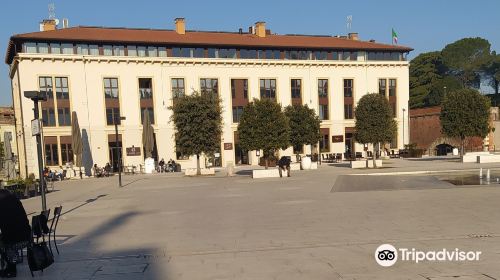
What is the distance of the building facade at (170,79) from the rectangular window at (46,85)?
83 mm

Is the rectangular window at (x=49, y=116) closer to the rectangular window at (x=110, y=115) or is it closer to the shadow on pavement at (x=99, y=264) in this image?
the rectangular window at (x=110, y=115)

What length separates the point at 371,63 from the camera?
147 feet

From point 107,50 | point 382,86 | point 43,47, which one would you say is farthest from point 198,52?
point 382,86

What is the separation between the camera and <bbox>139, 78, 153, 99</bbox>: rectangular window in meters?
37.4

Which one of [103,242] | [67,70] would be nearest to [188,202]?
[103,242]

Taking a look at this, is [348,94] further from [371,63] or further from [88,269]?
[88,269]

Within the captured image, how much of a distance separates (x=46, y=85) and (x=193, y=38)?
15.7 meters

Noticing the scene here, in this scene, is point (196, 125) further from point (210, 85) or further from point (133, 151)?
point (210, 85)

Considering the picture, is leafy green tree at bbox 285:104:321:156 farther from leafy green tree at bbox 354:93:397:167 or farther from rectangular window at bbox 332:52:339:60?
rectangular window at bbox 332:52:339:60

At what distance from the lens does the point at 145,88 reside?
37.5 meters

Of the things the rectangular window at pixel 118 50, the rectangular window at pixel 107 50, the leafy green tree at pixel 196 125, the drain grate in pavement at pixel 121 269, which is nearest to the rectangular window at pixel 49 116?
the rectangular window at pixel 107 50

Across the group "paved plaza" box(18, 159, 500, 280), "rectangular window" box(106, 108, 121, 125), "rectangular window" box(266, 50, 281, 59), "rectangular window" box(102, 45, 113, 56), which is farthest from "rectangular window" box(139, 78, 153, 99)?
"paved plaza" box(18, 159, 500, 280)

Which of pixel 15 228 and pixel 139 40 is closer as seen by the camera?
pixel 15 228

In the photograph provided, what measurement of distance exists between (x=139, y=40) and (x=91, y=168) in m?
13.8
